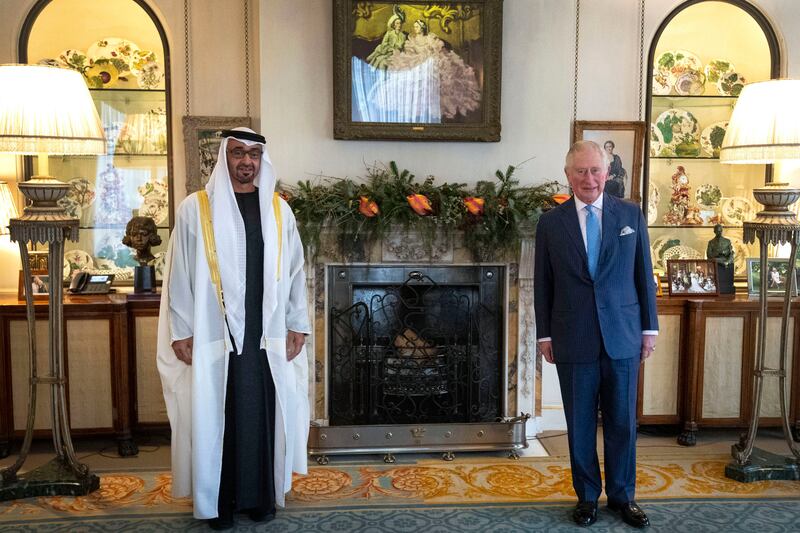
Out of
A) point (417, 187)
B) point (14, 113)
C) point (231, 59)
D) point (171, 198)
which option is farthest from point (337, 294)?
point (14, 113)

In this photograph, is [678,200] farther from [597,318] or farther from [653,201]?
[597,318]

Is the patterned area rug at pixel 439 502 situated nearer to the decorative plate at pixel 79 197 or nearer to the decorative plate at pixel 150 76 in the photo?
the decorative plate at pixel 79 197

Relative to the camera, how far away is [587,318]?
10.3 ft

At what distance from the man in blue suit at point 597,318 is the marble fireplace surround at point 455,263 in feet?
3.54

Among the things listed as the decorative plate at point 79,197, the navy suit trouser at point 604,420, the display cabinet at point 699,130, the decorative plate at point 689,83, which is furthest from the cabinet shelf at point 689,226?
the decorative plate at point 79,197

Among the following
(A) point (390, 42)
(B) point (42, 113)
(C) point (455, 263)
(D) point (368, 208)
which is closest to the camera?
(B) point (42, 113)

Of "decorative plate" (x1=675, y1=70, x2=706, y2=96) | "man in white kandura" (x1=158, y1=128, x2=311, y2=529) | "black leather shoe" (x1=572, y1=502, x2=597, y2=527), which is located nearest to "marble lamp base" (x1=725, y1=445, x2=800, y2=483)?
"black leather shoe" (x1=572, y1=502, x2=597, y2=527)

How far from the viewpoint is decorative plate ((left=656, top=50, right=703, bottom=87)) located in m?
4.80

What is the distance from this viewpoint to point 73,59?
458 centimetres

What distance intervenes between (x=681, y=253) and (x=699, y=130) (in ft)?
2.66

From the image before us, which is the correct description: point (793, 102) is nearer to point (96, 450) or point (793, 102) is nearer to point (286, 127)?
point (286, 127)

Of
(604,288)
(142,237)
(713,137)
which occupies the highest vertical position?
(713,137)

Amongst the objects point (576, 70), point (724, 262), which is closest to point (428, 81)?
point (576, 70)

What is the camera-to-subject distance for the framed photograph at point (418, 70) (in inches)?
166
